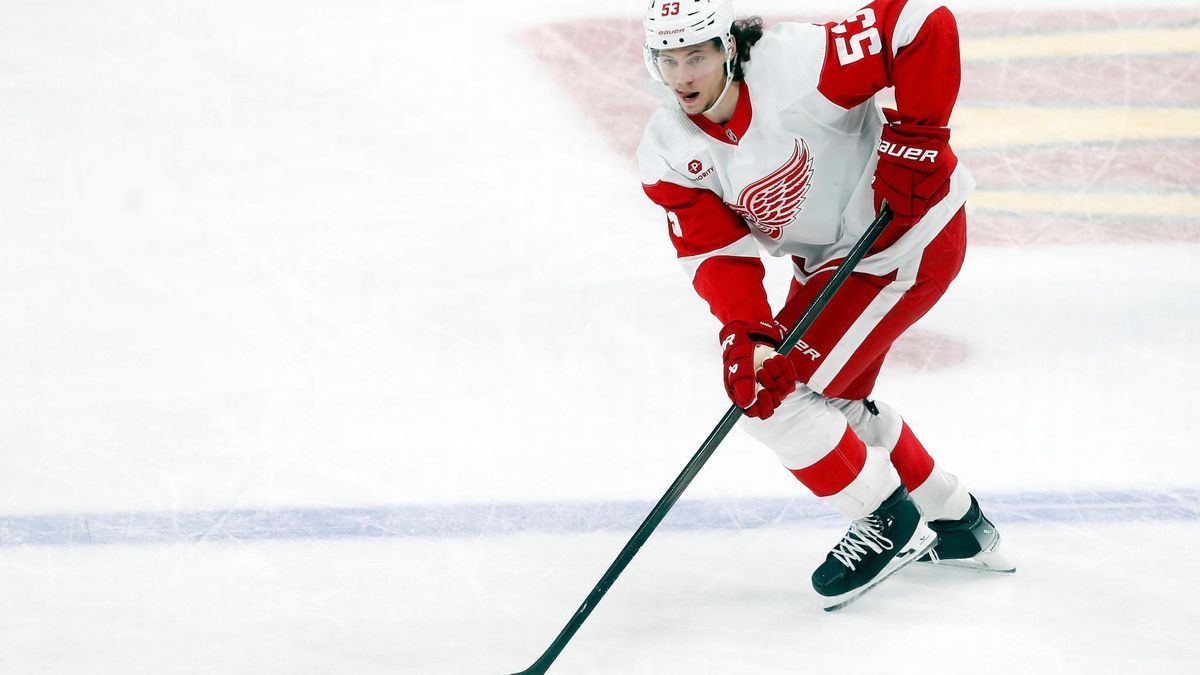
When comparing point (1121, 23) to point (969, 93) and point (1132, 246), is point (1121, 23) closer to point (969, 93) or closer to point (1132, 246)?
point (969, 93)

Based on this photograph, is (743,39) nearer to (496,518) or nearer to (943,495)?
(943,495)

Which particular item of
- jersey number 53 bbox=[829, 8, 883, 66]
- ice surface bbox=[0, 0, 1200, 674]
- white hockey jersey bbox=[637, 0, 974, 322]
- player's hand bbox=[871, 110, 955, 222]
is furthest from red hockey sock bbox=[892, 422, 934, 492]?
jersey number 53 bbox=[829, 8, 883, 66]

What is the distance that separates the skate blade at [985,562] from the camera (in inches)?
104

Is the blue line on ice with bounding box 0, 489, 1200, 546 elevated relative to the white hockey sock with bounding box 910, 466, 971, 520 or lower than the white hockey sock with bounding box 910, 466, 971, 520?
lower

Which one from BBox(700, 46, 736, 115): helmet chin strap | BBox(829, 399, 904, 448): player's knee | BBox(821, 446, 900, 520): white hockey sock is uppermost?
BBox(700, 46, 736, 115): helmet chin strap

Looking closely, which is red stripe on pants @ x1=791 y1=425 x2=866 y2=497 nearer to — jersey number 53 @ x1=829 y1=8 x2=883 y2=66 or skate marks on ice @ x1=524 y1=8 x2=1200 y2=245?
jersey number 53 @ x1=829 y1=8 x2=883 y2=66

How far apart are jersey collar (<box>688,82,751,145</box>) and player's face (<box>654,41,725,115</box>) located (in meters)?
0.05

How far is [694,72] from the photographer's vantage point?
2.20 metres

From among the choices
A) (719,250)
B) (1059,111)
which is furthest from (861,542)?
(1059,111)

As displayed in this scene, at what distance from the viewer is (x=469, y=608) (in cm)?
258

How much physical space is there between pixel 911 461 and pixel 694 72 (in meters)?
0.93

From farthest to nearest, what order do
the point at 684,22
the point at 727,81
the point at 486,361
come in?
→ 1. the point at 486,361
2. the point at 727,81
3. the point at 684,22

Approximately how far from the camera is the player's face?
86.4 inches

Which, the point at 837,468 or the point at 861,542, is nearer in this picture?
the point at 837,468
